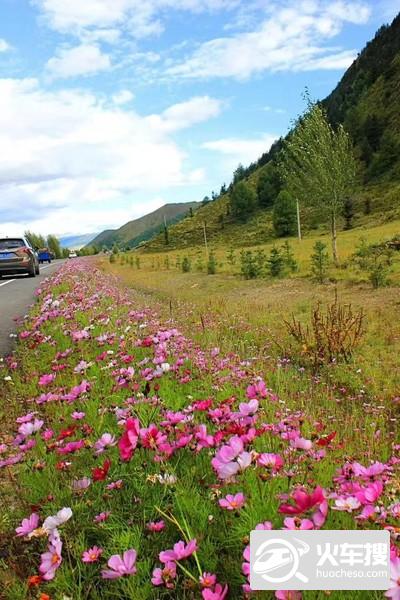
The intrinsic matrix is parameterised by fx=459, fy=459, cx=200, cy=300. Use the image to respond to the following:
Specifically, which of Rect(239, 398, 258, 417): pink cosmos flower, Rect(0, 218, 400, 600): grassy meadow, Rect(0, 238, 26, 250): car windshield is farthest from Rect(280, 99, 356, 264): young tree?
Rect(239, 398, 258, 417): pink cosmos flower

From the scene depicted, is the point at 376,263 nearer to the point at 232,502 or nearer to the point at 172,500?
the point at 172,500

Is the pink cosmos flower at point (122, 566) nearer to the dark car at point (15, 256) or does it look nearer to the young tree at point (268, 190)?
the dark car at point (15, 256)

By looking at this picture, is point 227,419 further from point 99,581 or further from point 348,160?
point 348,160

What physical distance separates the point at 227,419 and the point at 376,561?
1032 mm

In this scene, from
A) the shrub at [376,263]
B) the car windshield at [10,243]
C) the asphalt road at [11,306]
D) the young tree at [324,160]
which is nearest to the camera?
the asphalt road at [11,306]

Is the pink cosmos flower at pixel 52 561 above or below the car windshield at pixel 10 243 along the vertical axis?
below

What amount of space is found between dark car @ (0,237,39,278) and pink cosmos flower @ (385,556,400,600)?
22.1 m

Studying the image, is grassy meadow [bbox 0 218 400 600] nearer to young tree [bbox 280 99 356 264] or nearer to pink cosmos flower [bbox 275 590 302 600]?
pink cosmos flower [bbox 275 590 302 600]

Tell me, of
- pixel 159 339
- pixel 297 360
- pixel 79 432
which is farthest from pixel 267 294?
pixel 79 432

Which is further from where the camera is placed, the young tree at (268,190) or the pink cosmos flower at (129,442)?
the young tree at (268,190)

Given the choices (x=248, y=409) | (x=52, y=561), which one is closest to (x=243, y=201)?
(x=248, y=409)

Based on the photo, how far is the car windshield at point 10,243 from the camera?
69.5 feet

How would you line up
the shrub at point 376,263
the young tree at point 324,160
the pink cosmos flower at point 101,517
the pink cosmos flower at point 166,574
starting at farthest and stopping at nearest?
the young tree at point 324,160 < the shrub at point 376,263 < the pink cosmos flower at point 101,517 < the pink cosmos flower at point 166,574

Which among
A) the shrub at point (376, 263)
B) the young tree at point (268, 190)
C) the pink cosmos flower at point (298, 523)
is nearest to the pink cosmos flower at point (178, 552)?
the pink cosmos flower at point (298, 523)
